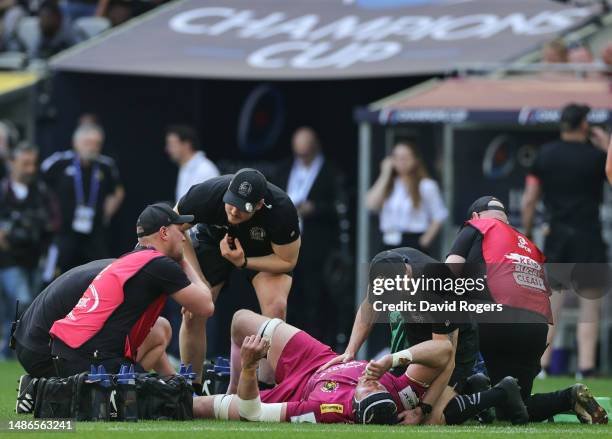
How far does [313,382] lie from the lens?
976 centimetres

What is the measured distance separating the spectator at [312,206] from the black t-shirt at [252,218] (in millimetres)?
5373

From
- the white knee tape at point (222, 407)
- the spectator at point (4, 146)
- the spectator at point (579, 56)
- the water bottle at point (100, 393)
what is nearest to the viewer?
the water bottle at point (100, 393)

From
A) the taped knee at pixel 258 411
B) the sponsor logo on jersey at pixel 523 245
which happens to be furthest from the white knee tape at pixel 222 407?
the sponsor logo on jersey at pixel 523 245

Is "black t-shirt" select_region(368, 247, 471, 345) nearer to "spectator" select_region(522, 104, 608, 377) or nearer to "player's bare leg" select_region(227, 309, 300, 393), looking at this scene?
"player's bare leg" select_region(227, 309, 300, 393)

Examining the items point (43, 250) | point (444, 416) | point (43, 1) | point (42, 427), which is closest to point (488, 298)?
point (444, 416)

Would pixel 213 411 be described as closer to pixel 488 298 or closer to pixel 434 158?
pixel 488 298

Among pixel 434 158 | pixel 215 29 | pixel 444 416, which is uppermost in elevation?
pixel 215 29

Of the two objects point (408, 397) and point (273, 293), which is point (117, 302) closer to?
point (408, 397)

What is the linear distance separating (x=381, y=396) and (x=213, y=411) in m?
1.07

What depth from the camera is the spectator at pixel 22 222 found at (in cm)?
1648

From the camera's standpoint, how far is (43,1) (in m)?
18.3

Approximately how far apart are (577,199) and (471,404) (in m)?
5.23

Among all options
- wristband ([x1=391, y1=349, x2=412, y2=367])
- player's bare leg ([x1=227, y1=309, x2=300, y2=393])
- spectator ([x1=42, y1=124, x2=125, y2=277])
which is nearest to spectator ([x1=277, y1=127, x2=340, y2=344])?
spectator ([x1=42, y1=124, x2=125, y2=277])

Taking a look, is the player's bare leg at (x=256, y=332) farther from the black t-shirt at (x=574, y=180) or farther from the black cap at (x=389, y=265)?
the black t-shirt at (x=574, y=180)
